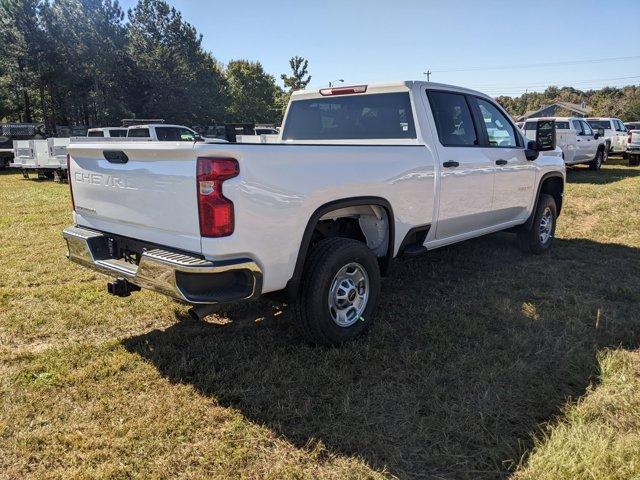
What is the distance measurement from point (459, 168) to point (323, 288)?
199 cm

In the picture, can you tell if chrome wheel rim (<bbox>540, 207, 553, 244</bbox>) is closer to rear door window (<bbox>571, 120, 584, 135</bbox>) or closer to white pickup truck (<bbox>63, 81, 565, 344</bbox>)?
white pickup truck (<bbox>63, 81, 565, 344</bbox>)

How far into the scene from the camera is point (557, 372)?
3324mm

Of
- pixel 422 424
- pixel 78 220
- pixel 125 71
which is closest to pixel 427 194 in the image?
pixel 422 424

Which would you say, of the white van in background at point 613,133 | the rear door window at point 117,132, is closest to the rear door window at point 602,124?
the white van in background at point 613,133

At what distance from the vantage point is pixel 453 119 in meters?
4.71

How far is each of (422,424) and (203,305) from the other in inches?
57.9

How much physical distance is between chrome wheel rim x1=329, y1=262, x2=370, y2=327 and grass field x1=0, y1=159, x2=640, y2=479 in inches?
8.8

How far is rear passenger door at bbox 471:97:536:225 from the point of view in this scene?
16.8 feet

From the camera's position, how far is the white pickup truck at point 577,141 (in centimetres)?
1519

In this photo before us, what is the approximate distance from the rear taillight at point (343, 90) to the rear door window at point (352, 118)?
46 millimetres

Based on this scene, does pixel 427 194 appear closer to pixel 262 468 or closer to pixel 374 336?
pixel 374 336

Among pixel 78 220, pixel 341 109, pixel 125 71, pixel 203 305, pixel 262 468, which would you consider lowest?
pixel 262 468

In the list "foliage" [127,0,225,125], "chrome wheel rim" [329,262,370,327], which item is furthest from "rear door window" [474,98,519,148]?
"foliage" [127,0,225,125]

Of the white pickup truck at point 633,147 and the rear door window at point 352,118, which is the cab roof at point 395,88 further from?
the white pickup truck at point 633,147
